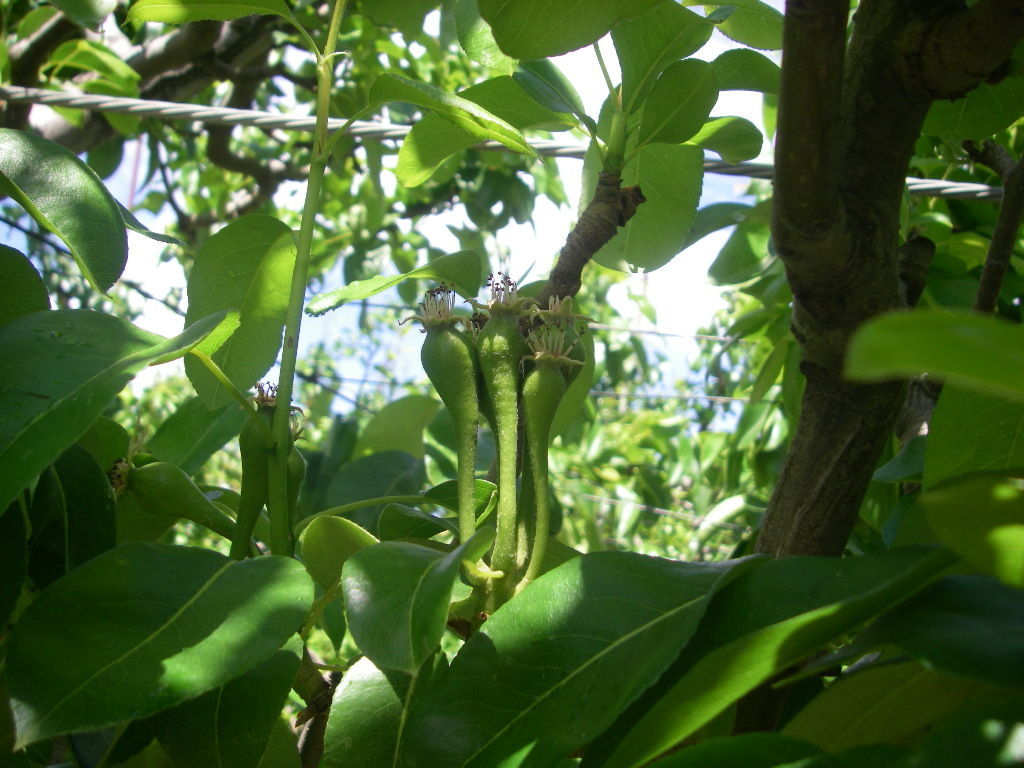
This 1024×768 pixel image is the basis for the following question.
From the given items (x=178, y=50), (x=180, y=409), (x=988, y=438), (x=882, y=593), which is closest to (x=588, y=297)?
(x=178, y=50)

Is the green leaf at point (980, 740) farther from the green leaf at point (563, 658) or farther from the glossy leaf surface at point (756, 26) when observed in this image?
the glossy leaf surface at point (756, 26)

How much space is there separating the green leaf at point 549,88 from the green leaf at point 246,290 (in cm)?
21

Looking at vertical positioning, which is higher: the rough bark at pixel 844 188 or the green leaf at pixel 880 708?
the rough bark at pixel 844 188

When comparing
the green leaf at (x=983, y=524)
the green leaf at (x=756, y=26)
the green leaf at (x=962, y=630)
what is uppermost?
the green leaf at (x=756, y=26)

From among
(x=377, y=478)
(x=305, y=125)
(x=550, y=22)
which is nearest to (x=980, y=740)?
(x=550, y=22)

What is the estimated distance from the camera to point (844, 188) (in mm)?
518

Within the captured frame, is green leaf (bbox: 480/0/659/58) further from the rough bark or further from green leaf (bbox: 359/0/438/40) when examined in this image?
green leaf (bbox: 359/0/438/40)

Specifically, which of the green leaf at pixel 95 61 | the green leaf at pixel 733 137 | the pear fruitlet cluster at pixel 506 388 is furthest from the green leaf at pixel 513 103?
the green leaf at pixel 95 61

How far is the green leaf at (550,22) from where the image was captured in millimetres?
502

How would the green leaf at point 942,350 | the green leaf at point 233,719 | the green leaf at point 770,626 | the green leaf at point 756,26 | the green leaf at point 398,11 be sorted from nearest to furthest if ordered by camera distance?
the green leaf at point 942,350, the green leaf at point 770,626, the green leaf at point 233,719, the green leaf at point 756,26, the green leaf at point 398,11

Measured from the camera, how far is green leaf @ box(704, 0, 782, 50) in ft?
2.40

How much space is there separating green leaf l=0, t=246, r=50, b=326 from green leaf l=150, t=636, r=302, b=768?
255mm

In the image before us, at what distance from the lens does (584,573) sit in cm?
44

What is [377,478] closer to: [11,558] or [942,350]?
[11,558]
